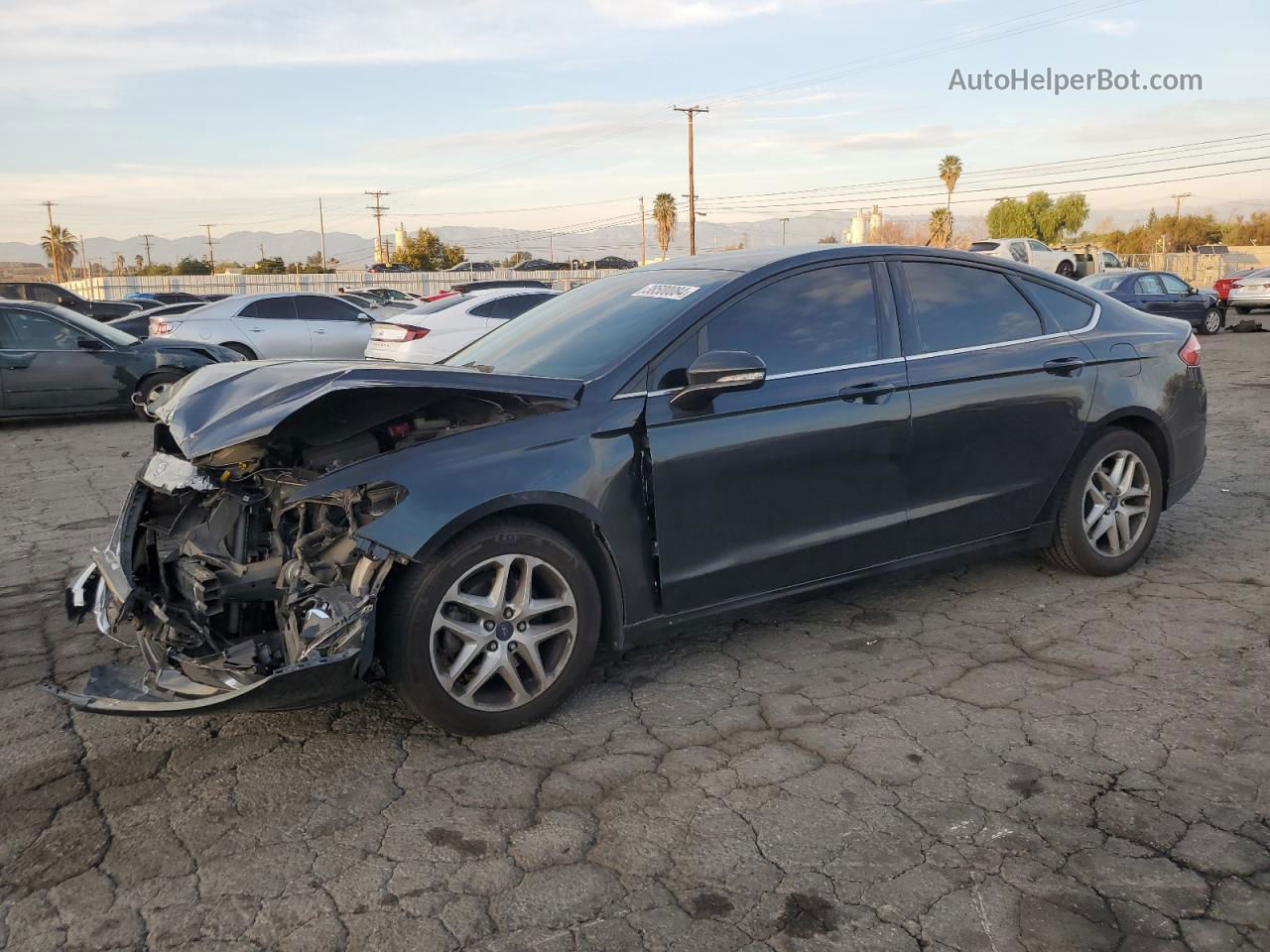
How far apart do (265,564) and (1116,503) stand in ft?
13.1

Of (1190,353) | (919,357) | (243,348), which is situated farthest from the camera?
(243,348)

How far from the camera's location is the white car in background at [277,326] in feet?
48.0

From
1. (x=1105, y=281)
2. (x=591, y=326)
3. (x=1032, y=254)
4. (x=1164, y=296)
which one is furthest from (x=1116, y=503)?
(x=1032, y=254)

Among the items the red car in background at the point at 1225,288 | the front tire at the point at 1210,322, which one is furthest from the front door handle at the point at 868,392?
the red car in background at the point at 1225,288

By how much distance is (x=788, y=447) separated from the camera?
3.96 m

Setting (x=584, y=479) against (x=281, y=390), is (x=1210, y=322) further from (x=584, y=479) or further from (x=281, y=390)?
(x=281, y=390)

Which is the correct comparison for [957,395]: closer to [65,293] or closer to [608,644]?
[608,644]

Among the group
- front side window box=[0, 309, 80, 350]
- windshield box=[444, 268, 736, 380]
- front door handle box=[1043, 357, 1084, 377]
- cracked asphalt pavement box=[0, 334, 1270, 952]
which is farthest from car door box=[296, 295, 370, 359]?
front door handle box=[1043, 357, 1084, 377]

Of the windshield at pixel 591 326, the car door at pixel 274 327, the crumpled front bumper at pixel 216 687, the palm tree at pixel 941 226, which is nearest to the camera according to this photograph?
the crumpled front bumper at pixel 216 687

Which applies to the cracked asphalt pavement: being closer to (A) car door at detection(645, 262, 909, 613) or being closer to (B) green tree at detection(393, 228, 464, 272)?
(A) car door at detection(645, 262, 909, 613)

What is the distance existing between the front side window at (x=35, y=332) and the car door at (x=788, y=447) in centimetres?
994

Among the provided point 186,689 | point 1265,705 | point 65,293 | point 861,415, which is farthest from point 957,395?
point 65,293

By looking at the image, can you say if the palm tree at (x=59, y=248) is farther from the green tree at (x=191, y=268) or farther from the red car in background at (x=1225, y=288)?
the red car in background at (x=1225, y=288)

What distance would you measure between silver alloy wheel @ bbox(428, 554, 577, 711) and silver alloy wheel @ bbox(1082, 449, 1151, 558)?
9.40ft
